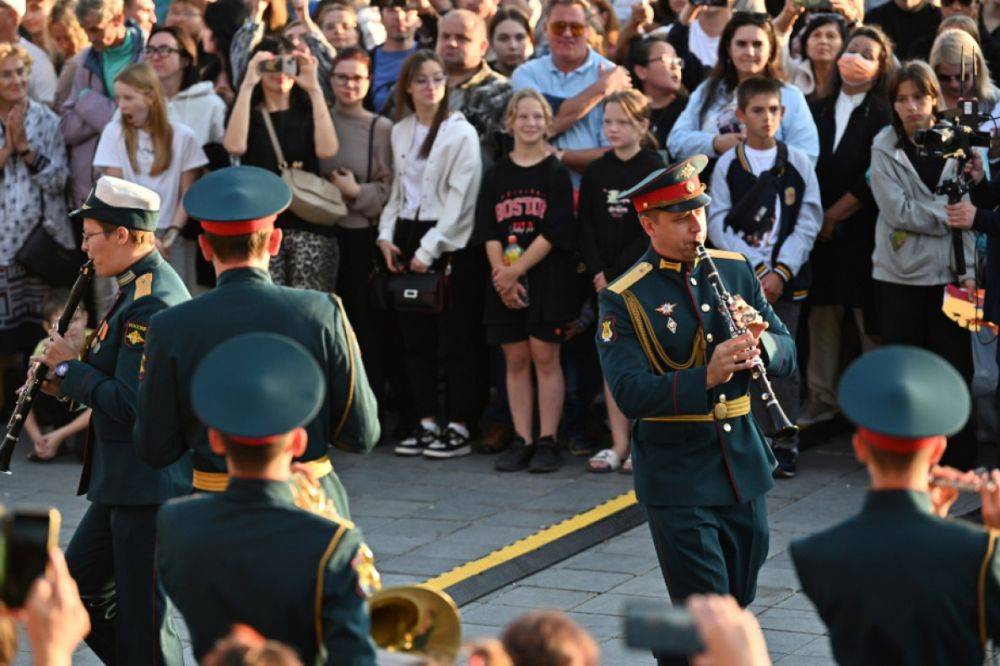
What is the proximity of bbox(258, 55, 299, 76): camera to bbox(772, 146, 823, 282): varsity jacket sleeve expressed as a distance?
3.19 metres

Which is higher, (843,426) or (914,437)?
(914,437)

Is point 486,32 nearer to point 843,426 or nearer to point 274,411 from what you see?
point 843,426

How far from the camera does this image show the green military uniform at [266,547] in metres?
4.50

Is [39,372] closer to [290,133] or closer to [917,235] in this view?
[290,133]

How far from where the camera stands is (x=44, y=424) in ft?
40.5

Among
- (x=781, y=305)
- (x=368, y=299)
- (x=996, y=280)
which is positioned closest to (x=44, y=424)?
(x=368, y=299)

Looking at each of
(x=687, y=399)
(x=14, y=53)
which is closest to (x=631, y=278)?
(x=687, y=399)

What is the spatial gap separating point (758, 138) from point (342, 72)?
9.12 ft

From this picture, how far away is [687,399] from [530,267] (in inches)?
177

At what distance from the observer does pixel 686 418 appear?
6.66m

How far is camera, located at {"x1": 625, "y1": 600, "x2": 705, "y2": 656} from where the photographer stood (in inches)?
147

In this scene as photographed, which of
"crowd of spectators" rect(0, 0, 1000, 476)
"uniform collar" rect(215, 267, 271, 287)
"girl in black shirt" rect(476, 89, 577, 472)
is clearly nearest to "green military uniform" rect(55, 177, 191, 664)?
"uniform collar" rect(215, 267, 271, 287)

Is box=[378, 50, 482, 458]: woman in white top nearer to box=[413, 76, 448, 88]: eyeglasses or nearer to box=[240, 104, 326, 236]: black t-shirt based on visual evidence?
box=[413, 76, 448, 88]: eyeglasses

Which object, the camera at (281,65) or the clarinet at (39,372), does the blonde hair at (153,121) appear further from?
the clarinet at (39,372)
